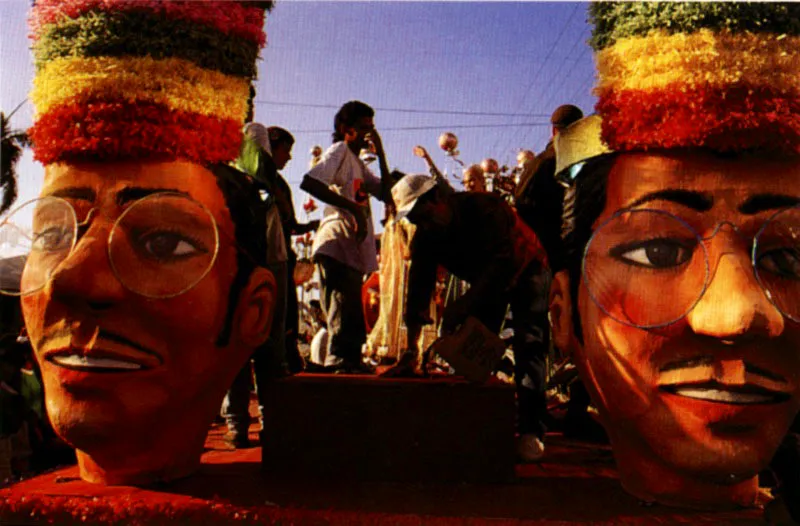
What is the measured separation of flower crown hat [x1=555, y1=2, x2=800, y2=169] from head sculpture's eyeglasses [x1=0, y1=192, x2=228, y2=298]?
4.73 ft

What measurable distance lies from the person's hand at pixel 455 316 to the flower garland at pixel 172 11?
144 cm

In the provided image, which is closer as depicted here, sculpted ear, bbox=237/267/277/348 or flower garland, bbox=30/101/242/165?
flower garland, bbox=30/101/242/165

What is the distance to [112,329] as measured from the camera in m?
→ 2.53

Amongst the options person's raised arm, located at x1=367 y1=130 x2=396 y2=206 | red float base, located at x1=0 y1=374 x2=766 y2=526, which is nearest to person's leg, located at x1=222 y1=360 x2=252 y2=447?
red float base, located at x1=0 y1=374 x2=766 y2=526

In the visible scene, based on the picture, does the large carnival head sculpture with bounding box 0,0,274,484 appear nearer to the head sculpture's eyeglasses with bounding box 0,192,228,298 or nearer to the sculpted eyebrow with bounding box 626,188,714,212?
the head sculpture's eyeglasses with bounding box 0,192,228,298

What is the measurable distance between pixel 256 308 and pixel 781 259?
1.79 metres

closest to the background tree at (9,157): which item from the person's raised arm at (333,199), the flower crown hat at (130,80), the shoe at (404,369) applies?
the flower crown hat at (130,80)

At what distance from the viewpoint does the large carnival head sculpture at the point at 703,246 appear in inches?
89.7

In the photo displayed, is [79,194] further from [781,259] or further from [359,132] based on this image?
[781,259]

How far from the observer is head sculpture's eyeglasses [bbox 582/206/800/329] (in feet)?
7.48

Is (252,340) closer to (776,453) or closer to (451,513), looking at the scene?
(451,513)

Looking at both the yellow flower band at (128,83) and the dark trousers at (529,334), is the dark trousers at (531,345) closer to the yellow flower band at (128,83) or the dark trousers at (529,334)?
the dark trousers at (529,334)

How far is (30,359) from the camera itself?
2.98 m

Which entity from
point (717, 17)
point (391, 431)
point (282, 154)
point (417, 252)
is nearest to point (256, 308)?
point (391, 431)
